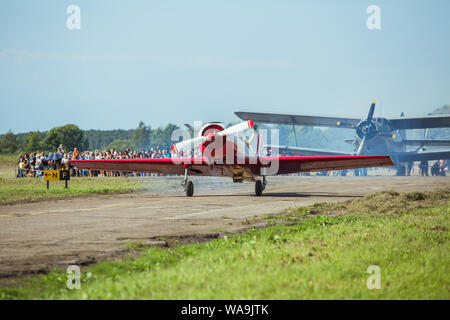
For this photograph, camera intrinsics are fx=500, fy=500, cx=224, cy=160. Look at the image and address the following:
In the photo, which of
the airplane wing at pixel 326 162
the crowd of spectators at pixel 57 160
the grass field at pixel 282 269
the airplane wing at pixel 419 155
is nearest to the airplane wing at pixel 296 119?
the airplane wing at pixel 419 155

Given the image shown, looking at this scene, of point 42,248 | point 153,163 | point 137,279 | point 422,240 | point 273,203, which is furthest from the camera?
point 153,163

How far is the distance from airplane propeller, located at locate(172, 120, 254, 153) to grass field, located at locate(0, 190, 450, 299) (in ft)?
30.6

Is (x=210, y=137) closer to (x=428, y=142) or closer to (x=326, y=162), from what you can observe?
(x=326, y=162)

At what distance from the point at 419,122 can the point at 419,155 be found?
4.02m

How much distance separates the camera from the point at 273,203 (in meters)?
18.0

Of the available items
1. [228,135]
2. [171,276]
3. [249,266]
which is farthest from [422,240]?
[228,135]

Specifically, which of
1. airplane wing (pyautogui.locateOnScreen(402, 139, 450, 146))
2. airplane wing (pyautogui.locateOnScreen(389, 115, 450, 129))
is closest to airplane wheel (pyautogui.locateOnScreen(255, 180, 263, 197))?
airplane wing (pyautogui.locateOnScreen(389, 115, 450, 129))

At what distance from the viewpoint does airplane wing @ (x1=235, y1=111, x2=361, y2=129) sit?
5769 centimetres

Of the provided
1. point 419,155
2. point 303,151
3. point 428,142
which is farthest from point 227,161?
point 419,155

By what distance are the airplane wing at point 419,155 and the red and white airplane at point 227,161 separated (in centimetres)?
3700

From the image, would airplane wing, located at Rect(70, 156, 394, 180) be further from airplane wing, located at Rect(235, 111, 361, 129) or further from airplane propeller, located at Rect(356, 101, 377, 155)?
airplane wing, located at Rect(235, 111, 361, 129)

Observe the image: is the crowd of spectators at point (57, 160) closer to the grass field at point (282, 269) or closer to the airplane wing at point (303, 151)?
the airplane wing at point (303, 151)
